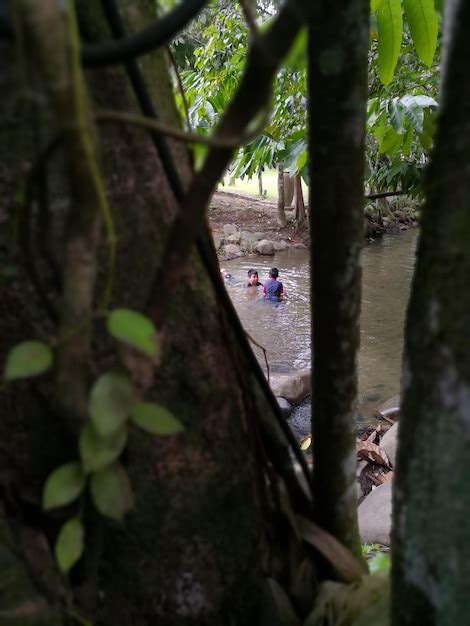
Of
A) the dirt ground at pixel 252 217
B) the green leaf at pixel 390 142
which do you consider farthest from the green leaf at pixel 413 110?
the dirt ground at pixel 252 217

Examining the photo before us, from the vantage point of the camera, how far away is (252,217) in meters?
12.4

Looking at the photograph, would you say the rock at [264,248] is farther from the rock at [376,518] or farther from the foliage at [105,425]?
the foliage at [105,425]

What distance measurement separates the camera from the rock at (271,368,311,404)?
4.54 metres

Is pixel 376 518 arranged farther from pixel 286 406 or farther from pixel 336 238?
pixel 336 238

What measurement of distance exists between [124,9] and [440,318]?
17.6 inches

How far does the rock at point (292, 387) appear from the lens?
4.54 m

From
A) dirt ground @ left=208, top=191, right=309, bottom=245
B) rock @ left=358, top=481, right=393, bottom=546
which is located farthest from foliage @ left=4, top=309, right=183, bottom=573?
dirt ground @ left=208, top=191, right=309, bottom=245

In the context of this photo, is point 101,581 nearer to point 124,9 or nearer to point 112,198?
point 112,198

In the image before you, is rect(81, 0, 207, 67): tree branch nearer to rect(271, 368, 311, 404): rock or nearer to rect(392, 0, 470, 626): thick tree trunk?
rect(392, 0, 470, 626): thick tree trunk

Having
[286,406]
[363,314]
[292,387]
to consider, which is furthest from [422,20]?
[363,314]

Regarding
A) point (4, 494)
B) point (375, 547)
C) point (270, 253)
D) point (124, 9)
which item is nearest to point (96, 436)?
point (4, 494)

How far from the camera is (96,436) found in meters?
0.48

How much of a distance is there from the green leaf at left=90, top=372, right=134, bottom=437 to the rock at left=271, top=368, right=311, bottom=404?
4.05 metres

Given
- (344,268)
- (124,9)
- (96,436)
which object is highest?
(124,9)
